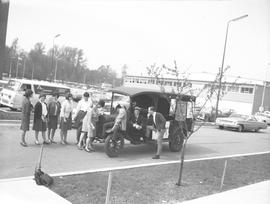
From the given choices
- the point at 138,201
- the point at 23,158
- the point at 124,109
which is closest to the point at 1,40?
the point at 138,201

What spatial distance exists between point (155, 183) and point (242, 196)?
69.6 inches

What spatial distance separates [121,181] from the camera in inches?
268

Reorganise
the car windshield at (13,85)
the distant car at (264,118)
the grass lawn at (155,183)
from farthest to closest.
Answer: the distant car at (264,118), the car windshield at (13,85), the grass lawn at (155,183)

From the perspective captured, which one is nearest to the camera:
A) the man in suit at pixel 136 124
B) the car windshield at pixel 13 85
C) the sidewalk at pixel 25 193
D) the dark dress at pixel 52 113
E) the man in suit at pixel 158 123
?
the sidewalk at pixel 25 193

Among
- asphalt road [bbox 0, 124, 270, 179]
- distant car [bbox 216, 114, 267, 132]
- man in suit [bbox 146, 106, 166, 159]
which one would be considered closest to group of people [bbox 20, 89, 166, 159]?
man in suit [bbox 146, 106, 166, 159]

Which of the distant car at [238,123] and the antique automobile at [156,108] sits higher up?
the antique automobile at [156,108]

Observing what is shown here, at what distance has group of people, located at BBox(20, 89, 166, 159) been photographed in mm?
9492

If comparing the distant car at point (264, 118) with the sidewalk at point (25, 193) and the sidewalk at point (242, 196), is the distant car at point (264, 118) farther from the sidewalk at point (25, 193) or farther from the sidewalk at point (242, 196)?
the sidewalk at point (25, 193)

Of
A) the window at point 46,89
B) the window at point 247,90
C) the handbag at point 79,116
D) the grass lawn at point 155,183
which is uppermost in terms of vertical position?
the window at point 247,90

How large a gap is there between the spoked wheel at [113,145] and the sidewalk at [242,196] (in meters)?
3.63

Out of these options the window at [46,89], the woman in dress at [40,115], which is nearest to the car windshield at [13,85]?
the window at [46,89]

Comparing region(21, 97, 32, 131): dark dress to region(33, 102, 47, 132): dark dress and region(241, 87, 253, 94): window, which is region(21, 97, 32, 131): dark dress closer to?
region(33, 102, 47, 132): dark dress

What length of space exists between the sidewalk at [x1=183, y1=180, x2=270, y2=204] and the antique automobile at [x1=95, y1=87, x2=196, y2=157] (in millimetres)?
2451

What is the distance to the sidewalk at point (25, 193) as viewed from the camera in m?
5.14
